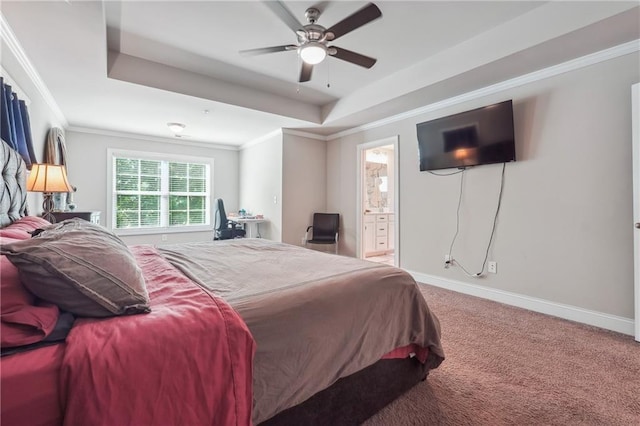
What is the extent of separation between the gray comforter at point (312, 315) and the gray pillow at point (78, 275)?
36 centimetres

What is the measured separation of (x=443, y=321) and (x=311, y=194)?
10.9 ft

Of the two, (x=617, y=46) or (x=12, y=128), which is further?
(x=617, y=46)

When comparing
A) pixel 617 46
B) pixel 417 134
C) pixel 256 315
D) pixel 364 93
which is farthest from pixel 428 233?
pixel 256 315

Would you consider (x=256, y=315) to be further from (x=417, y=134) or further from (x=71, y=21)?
(x=417, y=134)

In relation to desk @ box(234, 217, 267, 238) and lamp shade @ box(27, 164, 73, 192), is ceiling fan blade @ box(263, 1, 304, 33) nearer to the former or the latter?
lamp shade @ box(27, 164, 73, 192)

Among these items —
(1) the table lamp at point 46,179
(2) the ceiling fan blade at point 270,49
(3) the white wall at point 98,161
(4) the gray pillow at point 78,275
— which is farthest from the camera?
(3) the white wall at point 98,161

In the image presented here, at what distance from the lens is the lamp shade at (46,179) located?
2490 millimetres

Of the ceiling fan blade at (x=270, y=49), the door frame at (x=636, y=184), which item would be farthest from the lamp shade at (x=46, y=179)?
the door frame at (x=636, y=184)

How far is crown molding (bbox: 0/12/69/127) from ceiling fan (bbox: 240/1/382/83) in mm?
1685

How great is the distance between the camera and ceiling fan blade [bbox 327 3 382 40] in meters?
2.02

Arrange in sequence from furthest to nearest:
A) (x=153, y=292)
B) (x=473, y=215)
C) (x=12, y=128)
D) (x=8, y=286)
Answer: (x=473, y=215), (x=12, y=128), (x=153, y=292), (x=8, y=286)

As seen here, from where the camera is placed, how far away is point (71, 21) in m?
2.05

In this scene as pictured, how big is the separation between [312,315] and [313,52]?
2.09 metres

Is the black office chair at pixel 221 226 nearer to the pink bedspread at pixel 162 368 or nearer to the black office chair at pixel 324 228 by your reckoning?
the black office chair at pixel 324 228
